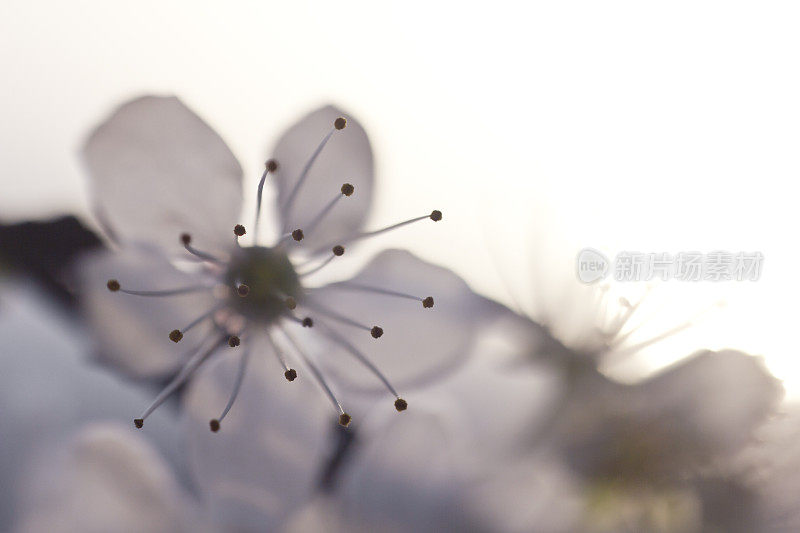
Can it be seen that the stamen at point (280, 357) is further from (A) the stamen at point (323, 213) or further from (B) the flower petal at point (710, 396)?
(B) the flower petal at point (710, 396)

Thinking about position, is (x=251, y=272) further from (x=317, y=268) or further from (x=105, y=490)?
(x=105, y=490)

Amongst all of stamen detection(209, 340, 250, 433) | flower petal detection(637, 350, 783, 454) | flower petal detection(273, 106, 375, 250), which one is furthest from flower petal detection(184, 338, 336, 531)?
flower petal detection(637, 350, 783, 454)

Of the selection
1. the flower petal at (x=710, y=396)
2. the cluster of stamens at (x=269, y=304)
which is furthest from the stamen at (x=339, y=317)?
the flower petal at (x=710, y=396)

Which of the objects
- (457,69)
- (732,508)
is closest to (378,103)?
(457,69)

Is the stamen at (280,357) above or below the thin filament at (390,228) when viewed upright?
below

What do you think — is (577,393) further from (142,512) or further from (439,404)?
(142,512)

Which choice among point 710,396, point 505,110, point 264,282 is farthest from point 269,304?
point 710,396

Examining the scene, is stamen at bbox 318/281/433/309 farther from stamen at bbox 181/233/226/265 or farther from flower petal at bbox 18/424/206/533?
flower petal at bbox 18/424/206/533
